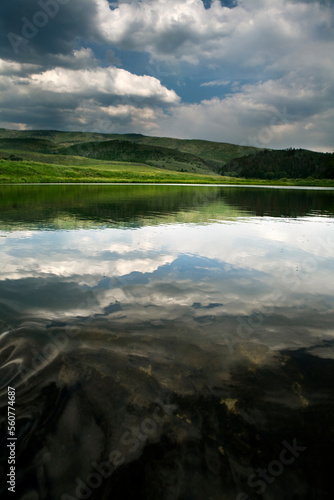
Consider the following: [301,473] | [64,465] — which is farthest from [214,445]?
[64,465]

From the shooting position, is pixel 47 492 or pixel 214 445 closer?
pixel 47 492

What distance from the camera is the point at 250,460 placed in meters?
3.90

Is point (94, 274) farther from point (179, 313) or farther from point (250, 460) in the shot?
point (250, 460)

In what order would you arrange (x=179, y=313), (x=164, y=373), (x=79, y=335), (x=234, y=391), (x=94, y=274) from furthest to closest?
1. (x=94, y=274)
2. (x=179, y=313)
3. (x=79, y=335)
4. (x=164, y=373)
5. (x=234, y=391)

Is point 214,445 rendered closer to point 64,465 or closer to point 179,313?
point 64,465

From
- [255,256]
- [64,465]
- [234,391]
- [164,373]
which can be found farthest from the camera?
[255,256]

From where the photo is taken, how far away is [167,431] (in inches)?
169

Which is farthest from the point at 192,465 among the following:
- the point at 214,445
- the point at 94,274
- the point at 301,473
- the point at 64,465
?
the point at 94,274

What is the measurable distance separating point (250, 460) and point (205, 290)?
5965 millimetres

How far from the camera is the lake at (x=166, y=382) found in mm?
3693

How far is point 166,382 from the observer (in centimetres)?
525

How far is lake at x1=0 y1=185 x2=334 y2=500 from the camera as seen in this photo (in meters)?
3.69

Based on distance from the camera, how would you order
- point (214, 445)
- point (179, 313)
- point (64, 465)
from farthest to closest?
point (179, 313) < point (214, 445) < point (64, 465)

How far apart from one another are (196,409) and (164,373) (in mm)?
994
